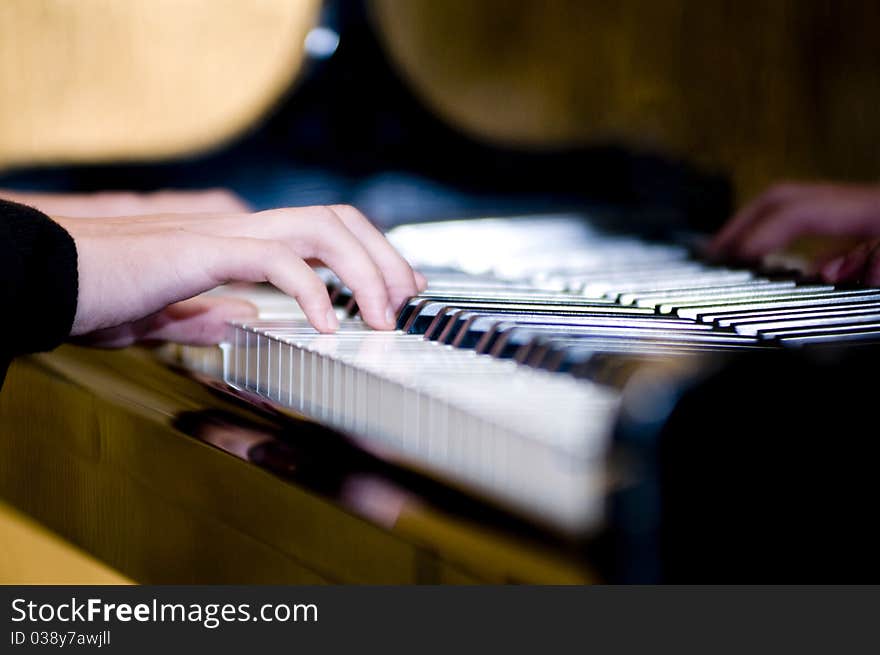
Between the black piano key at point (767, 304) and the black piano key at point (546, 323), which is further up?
the black piano key at point (546, 323)

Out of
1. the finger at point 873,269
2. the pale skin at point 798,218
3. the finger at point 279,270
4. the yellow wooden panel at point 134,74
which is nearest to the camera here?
the finger at point 279,270

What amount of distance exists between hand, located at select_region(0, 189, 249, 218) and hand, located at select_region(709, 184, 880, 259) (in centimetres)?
50

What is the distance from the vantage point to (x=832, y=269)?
827 mm

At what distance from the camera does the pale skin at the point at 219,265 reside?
66cm

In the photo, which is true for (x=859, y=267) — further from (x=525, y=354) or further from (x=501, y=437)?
(x=501, y=437)

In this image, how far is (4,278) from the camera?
617 millimetres

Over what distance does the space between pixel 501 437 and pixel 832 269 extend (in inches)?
19.2

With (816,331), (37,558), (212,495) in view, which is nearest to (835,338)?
Answer: (816,331)

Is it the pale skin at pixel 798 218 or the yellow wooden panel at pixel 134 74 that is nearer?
the pale skin at pixel 798 218

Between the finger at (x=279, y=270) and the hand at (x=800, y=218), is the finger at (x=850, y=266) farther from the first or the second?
the finger at (x=279, y=270)

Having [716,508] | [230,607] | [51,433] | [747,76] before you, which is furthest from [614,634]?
[747,76]

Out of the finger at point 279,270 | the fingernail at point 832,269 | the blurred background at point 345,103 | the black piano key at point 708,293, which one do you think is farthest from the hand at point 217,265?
the blurred background at point 345,103

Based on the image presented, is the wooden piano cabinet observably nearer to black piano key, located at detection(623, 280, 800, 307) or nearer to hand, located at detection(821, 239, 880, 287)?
black piano key, located at detection(623, 280, 800, 307)

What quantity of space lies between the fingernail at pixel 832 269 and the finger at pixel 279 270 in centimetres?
40
